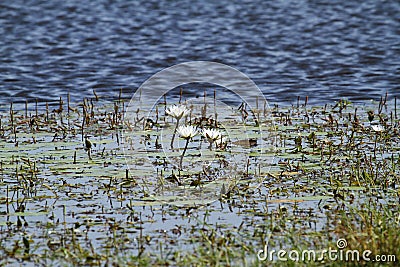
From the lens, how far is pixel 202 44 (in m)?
12.7

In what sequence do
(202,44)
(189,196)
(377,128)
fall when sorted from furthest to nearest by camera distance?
1. (202,44)
2. (377,128)
3. (189,196)

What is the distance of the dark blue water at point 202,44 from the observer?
10336 mm

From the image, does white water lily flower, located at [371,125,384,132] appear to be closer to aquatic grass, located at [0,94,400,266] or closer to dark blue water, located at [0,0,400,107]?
aquatic grass, located at [0,94,400,266]

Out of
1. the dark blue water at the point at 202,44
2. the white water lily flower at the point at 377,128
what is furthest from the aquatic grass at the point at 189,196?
the dark blue water at the point at 202,44

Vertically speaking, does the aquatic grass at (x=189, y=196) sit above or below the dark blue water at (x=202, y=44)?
below

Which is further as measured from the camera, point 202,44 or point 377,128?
point 202,44

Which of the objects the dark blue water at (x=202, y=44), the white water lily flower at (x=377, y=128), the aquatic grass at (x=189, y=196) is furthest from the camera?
the dark blue water at (x=202, y=44)

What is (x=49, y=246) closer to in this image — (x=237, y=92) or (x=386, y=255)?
(x=386, y=255)

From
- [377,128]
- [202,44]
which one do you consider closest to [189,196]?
[377,128]

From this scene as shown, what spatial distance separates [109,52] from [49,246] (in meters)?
7.64

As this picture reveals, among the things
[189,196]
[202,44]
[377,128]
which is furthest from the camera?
[202,44]

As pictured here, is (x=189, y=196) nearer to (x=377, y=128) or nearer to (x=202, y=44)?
(x=377, y=128)

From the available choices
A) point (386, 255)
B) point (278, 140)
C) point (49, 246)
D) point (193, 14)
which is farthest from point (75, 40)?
point (386, 255)

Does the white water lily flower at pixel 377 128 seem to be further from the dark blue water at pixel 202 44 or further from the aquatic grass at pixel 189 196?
the dark blue water at pixel 202 44
